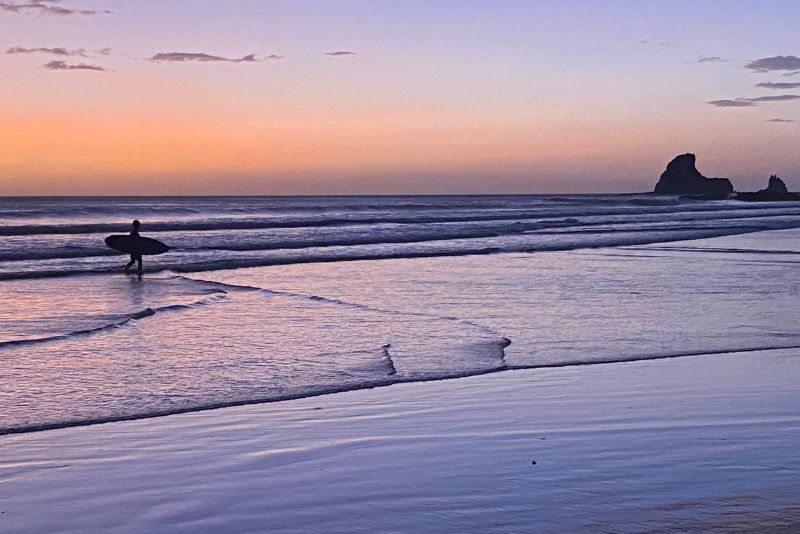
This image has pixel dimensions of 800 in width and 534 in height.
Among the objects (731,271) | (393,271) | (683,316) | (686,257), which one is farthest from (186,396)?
A: (686,257)

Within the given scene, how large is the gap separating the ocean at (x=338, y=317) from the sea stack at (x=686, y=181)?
124 m

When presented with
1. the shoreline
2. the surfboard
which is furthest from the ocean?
the surfboard

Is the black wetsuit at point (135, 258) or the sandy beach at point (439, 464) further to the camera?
the black wetsuit at point (135, 258)

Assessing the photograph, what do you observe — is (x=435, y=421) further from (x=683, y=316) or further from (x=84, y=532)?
(x=683, y=316)

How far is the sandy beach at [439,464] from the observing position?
4.82 metres

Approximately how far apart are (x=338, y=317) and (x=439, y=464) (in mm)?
7349

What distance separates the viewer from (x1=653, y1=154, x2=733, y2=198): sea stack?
146m

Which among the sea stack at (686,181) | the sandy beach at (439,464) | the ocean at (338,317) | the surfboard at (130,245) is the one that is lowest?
the ocean at (338,317)

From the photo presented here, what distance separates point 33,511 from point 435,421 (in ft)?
9.98

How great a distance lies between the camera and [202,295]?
53.8 ft

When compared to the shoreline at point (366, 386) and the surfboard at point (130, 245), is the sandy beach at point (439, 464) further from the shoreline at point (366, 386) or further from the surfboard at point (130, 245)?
the surfboard at point (130, 245)

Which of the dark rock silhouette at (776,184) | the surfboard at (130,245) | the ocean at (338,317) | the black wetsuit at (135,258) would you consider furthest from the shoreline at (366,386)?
the dark rock silhouette at (776,184)

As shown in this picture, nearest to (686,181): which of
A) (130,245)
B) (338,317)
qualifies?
(130,245)

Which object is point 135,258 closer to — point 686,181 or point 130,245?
point 130,245
